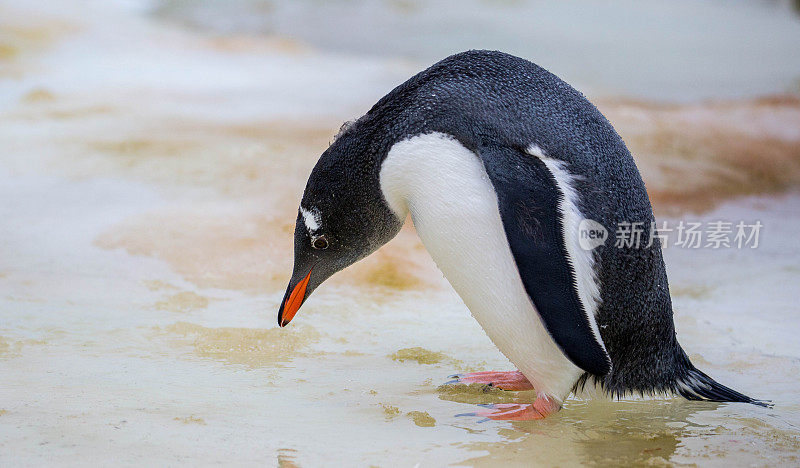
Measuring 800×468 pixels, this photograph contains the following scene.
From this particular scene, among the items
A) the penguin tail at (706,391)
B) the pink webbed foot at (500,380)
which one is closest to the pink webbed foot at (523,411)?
the pink webbed foot at (500,380)

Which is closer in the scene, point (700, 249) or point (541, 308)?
point (541, 308)

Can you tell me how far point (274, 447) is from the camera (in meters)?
1.78

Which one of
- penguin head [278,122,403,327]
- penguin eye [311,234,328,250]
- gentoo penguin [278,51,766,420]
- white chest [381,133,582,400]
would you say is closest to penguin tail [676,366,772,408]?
gentoo penguin [278,51,766,420]

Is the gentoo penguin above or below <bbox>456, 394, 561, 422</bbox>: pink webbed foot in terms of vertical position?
above

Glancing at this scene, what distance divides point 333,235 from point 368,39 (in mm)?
7249

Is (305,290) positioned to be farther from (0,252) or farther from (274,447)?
(0,252)

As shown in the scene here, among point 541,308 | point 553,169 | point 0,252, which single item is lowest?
point 0,252

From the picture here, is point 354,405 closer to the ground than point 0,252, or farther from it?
farther from it

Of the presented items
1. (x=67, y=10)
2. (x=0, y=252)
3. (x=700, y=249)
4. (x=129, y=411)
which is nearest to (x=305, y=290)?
(x=129, y=411)

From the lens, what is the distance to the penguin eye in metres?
2.26

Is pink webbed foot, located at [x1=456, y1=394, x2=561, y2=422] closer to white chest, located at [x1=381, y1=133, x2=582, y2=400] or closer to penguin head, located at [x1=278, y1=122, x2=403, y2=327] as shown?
white chest, located at [x1=381, y1=133, x2=582, y2=400]

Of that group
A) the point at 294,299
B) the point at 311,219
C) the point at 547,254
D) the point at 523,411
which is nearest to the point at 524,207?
the point at 547,254

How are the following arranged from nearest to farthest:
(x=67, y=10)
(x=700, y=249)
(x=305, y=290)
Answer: (x=305, y=290), (x=700, y=249), (x=67, y=10)

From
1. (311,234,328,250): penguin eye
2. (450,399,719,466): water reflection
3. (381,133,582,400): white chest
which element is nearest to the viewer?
(450,399,719,466): water reflection
